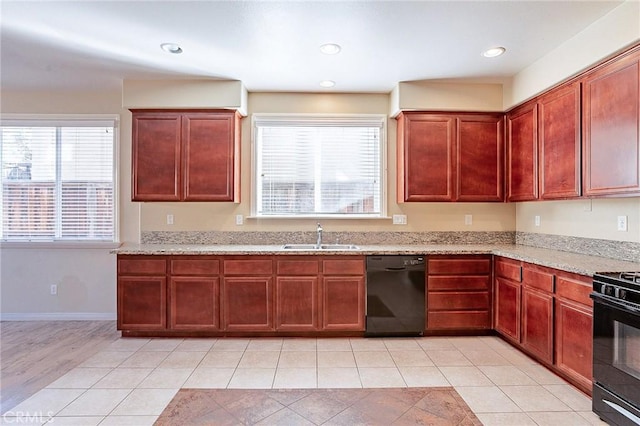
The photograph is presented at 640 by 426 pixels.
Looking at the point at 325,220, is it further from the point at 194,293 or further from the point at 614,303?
the point at 614,303

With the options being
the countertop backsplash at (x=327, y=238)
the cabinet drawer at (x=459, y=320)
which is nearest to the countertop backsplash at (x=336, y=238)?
the countertop backsplash at (x=327, y=238)

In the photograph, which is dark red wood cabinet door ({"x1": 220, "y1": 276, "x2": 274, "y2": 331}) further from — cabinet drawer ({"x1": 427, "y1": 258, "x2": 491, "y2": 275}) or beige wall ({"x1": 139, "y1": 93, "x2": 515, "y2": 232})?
cabinet drawer ({"x1": 427, "y1": 258, "x2": 491, "y2": 275})

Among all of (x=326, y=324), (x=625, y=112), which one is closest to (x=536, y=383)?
(x=326, y=324)

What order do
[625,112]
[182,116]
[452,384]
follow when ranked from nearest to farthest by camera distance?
1. [625,112]
2. [452,384]
3. [182,116]

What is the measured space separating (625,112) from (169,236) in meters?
4.23

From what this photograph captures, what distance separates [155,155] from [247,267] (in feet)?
5.11

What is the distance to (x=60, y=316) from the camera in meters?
4.11

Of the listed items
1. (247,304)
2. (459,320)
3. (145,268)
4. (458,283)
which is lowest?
(459,320)

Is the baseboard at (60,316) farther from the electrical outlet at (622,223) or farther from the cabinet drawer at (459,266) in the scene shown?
the electrical outlet at (622,223)

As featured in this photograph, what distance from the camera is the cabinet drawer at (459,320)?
351 centimetres

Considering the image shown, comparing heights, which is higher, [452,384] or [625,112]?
[625,112]

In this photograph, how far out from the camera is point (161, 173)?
3705mm

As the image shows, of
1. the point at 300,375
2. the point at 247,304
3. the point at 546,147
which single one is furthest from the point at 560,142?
the point at 247,304

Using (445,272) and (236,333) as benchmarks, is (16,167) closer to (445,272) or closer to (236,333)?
(236,333)
